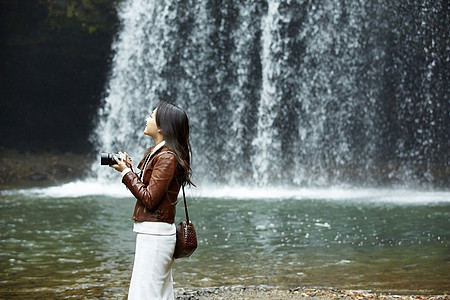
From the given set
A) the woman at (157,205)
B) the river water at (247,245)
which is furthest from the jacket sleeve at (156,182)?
the river water at (247,245)

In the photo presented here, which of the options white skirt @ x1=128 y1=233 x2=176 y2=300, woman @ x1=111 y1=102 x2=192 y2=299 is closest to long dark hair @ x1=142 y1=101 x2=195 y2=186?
woman @ x1=111 y1=102 x2=192 y2=299

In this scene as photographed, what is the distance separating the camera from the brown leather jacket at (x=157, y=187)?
9.80 feet

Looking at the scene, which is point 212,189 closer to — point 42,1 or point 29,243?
point 29,243

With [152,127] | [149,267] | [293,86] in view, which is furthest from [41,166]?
[149,267]

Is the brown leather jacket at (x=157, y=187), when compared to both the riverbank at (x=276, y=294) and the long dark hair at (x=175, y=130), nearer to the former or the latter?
the long dark hair at (x=175, y=130)

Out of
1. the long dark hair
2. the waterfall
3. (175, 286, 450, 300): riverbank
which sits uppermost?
the waterfall

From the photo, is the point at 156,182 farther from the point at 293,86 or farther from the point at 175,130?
the point at 293,86

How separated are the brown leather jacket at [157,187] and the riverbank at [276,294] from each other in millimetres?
1451

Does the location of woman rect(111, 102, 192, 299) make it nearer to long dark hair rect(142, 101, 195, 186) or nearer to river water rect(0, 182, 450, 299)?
long dark hair rect(142, 101, 195, 186)

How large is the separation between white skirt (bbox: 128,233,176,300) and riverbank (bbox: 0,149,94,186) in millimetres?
14137

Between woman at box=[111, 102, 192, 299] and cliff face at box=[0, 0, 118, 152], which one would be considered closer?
woman at box=[111, 102, 192, 299]

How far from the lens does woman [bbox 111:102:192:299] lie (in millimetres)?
3008

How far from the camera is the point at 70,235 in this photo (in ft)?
24.7

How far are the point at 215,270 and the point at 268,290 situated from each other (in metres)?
0.99
